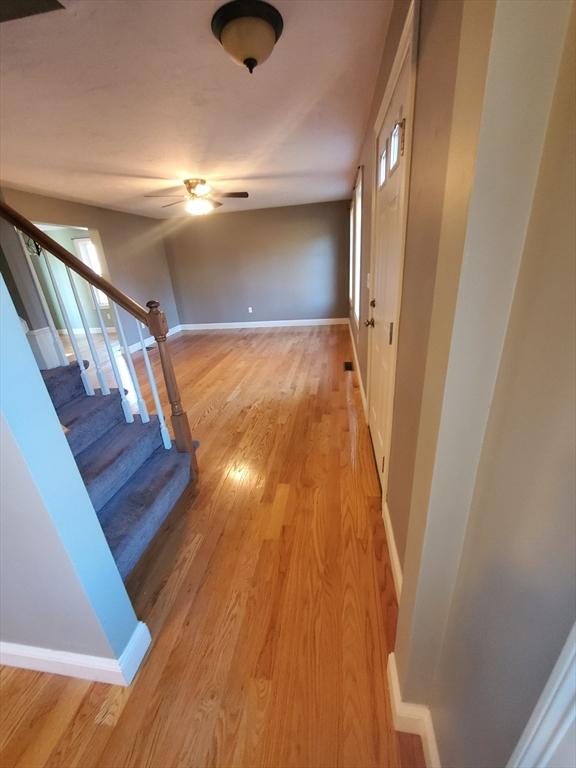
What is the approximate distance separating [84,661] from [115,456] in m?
0.89

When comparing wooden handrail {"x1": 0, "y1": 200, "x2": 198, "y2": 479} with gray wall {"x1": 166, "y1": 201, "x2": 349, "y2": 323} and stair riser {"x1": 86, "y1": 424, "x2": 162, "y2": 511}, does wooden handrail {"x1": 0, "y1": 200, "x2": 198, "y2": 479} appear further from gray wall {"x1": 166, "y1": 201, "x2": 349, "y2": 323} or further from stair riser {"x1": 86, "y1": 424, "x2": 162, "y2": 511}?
gray wall {"x1": 166, "y1": 201, "x2": 349, "y2": 323}

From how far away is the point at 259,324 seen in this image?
689 centimetres

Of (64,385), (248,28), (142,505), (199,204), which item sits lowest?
(142,505)

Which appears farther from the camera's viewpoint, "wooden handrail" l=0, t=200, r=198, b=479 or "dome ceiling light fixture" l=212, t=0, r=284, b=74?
"wooden handrail" l=0, t=200, r=198, b=479

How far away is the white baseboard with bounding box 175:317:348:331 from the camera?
6566 mm

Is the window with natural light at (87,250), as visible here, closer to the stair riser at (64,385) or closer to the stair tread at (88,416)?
the stair riser at (64,385)

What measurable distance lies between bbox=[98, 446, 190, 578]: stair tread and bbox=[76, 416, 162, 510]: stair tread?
0.19 feet

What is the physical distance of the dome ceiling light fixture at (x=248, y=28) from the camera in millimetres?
1298

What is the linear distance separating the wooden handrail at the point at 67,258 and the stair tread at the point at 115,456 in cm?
72

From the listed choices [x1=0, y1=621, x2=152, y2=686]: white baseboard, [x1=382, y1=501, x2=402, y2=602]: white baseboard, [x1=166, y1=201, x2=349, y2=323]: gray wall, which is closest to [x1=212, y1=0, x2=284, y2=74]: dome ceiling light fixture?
[x1=382, y1=501, x2=402, y2=602]: white baseboard

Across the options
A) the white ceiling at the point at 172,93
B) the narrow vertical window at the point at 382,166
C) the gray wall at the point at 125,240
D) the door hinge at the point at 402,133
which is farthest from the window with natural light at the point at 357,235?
the gray wall at the point at 125,240

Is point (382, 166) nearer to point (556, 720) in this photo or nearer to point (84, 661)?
point (556, 720)

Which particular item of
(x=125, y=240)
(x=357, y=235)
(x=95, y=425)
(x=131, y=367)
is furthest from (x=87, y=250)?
(x=95, y=425)

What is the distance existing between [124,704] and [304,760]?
0.65 m
